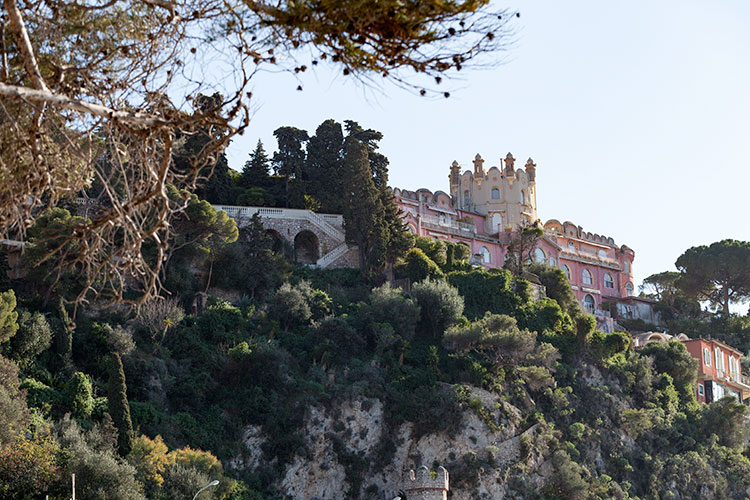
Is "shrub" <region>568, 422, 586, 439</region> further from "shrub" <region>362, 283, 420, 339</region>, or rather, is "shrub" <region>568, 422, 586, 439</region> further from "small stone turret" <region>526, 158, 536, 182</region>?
"small stone turret" <region>526, 158, 536, 182</region>

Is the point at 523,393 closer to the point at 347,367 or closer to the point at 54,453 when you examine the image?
the point at 347,367

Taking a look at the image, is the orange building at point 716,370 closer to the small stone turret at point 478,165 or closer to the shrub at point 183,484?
the small stone turret at point 478,165

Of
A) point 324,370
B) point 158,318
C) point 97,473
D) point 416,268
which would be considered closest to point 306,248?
point 416,268

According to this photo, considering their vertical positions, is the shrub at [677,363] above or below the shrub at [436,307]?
below

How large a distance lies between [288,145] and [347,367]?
59.4 feet

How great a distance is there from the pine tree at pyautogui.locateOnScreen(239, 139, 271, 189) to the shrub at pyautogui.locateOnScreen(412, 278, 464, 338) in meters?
12.6

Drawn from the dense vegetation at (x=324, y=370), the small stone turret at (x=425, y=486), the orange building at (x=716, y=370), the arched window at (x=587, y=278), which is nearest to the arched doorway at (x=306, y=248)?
the dense vegetation at (x=324, y=370)

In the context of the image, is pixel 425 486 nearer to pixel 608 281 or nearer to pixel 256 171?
pixel 256 171

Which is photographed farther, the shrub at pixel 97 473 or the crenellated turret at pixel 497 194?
the crenellated turret at pixel 497 194

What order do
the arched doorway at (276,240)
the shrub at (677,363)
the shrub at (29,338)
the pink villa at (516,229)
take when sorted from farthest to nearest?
the pink villa at (516,229)
the shrub at (677,363)
the arched doorway at (276,240)
the shrub at (29,338)

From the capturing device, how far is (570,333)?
54500 mm

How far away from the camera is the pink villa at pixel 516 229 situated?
6581 cm

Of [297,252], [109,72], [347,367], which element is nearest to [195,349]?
[347,367]

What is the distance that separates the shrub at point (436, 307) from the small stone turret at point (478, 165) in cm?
2205
